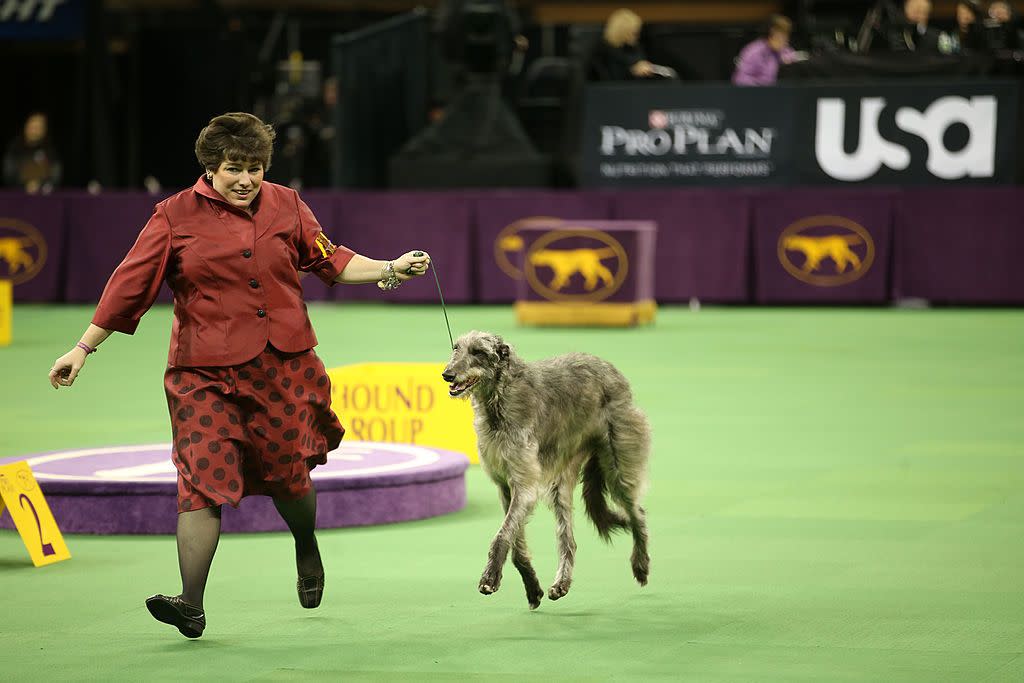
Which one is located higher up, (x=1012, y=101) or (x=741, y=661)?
(x=1012, y=101)

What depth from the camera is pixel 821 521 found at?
7840mm

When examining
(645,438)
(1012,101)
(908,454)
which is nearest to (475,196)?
(1012,101)

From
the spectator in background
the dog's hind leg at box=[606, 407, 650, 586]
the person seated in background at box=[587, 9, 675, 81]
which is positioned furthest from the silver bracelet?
the spectator in background

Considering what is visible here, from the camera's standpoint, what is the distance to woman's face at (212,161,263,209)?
18.1ft

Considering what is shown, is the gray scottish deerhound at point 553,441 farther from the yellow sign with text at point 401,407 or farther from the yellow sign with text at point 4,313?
the yellow sign with text at point 4,313

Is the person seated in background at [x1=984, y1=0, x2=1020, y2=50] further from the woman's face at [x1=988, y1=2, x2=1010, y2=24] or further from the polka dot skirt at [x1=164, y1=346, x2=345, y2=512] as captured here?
the polka dot skirt at [x1=164, y1=346, x2=345, y2=512]

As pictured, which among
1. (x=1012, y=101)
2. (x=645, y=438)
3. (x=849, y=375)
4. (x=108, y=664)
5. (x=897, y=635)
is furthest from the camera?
(x=1012, y=101)

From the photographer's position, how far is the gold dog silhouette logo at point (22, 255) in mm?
21906

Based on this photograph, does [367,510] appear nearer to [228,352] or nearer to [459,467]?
[459,467]

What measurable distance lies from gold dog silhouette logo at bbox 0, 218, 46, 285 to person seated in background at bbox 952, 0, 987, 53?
11.8 meters

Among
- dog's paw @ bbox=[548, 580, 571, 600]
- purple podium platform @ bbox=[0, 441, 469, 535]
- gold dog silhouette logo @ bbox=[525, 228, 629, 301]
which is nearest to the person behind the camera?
dog's paw @ bbox=[548, 580, 571, 600]

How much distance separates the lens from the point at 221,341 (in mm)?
5461

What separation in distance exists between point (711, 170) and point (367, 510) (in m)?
15.0

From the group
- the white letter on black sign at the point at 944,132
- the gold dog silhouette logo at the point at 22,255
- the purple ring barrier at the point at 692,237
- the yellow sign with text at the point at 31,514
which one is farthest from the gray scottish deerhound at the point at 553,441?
the gold dog silhouette logo at the point at 22,255
